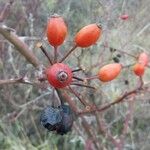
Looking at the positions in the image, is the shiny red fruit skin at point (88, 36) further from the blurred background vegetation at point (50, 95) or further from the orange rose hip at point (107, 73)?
the blurred background vegetation at point (50, 95)

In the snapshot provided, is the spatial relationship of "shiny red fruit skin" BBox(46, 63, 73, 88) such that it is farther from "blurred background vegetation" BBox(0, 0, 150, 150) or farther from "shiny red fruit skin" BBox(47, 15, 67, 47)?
"blurred background vegetation" BBox(0, 0, 150, 150)

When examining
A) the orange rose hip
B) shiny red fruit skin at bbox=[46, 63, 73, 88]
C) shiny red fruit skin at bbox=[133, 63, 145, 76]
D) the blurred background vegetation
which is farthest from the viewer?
the blurred background vegetation

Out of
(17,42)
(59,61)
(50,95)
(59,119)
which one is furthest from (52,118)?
(50,95)

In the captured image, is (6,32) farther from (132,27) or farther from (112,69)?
(132,27)

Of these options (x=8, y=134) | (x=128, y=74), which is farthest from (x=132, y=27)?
(x=8, y=134)

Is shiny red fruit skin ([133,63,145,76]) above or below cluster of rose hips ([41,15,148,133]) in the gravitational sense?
below

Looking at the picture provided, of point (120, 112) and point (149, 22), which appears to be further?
point (149, 22)

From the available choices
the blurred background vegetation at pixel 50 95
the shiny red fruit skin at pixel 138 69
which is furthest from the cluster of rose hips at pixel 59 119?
the blurred background vegetation at pixel 50 95

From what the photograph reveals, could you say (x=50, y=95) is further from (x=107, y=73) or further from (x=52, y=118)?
(x=52, y=118)

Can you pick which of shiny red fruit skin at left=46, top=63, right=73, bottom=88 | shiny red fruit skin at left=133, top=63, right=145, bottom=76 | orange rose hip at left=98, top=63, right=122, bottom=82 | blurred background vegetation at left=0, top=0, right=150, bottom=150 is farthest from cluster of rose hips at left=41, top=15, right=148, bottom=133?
blurred background vegetation at left=0, top=0, right=150, bottom=150

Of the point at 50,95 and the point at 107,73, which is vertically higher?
the point at 107,73

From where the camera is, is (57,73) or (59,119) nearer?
(57,73)
